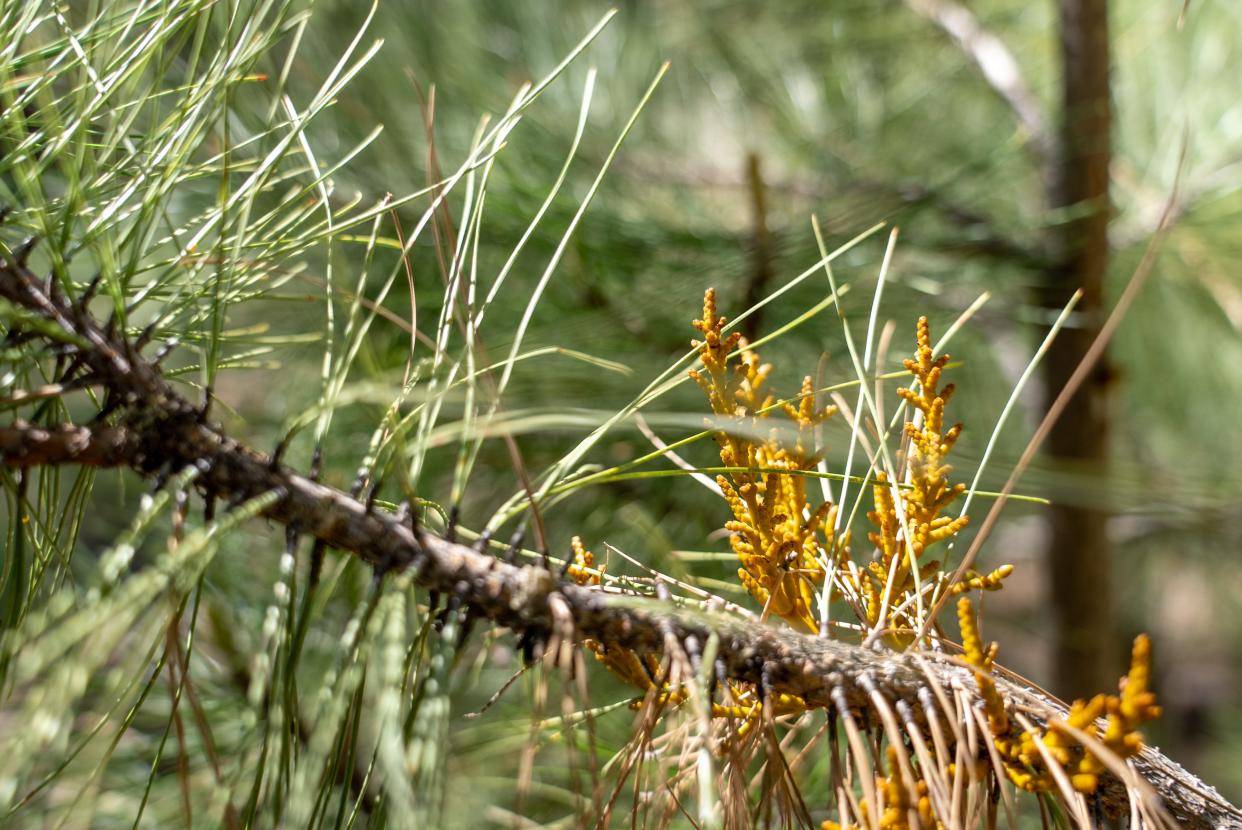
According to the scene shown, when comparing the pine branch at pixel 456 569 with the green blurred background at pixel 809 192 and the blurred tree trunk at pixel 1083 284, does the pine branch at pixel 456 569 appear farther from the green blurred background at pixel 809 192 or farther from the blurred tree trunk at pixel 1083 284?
the blurred tree trunk at pixel 1083 284

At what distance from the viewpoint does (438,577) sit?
253 mm

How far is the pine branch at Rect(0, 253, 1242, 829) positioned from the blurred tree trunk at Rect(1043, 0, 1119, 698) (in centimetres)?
55

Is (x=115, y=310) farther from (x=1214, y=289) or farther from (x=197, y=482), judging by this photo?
(x=1214, y=289)

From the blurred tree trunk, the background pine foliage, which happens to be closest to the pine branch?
the background pine foliage

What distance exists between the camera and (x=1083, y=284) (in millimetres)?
799

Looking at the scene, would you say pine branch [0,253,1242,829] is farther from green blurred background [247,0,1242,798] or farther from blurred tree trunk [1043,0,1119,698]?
blurred tree trunk [1043,0,1119,698]

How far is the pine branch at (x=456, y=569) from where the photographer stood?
247 mm

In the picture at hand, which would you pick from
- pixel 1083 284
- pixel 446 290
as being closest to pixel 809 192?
pixel 1083 284

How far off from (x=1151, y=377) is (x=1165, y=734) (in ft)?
3.56

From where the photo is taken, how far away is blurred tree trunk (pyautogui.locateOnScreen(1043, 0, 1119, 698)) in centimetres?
80

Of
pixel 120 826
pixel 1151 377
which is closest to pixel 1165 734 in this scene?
pixel 1151 377

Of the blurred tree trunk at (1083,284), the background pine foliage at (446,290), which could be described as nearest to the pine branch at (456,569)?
the background pine foliage at (446,290)

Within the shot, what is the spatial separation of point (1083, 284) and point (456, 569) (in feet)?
2.25

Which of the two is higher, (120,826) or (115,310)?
(115,310)
